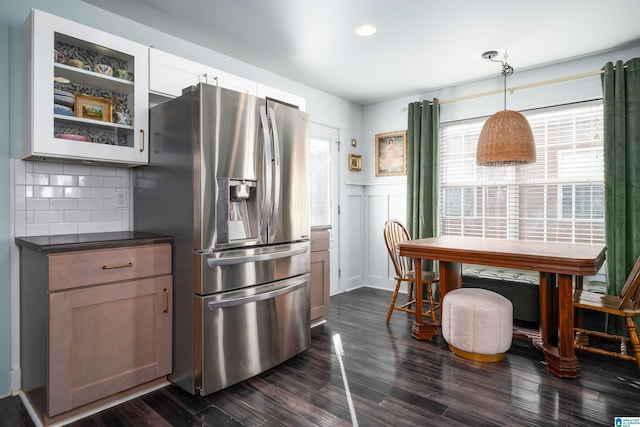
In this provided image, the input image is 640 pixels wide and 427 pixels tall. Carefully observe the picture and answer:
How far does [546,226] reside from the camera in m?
3.70

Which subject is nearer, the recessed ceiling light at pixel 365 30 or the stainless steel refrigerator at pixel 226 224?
the stainless steel refrigerator at pixel 226 224

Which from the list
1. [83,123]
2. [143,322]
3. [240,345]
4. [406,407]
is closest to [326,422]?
[406,407]

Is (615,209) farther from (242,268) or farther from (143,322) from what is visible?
(143,322)

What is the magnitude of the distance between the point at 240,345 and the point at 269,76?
2742 mm

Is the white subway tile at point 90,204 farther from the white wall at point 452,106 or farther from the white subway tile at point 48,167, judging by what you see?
the white wall at point 452,106

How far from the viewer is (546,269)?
7.79 ft

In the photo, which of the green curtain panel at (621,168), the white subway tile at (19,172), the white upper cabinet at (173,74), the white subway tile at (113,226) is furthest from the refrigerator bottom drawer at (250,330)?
the green curtain panel at (621,168)

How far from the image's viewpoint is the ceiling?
98.1 inches

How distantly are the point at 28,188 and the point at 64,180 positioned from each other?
0.19 m

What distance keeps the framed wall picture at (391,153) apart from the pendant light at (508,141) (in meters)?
1.85

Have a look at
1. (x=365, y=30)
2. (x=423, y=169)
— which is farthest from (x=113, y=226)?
(x=423, y=169)

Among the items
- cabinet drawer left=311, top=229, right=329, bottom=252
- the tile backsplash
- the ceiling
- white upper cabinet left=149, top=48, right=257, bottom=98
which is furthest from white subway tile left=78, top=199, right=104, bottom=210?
cabinet drawer left=311, top=229, right=329, bottom=252

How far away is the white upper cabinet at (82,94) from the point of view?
1979 millimetres

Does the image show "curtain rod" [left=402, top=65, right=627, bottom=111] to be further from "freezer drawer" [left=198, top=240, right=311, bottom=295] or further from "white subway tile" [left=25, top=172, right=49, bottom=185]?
"white subway tile" [left=25, top=172, right=49, bottom=185]
